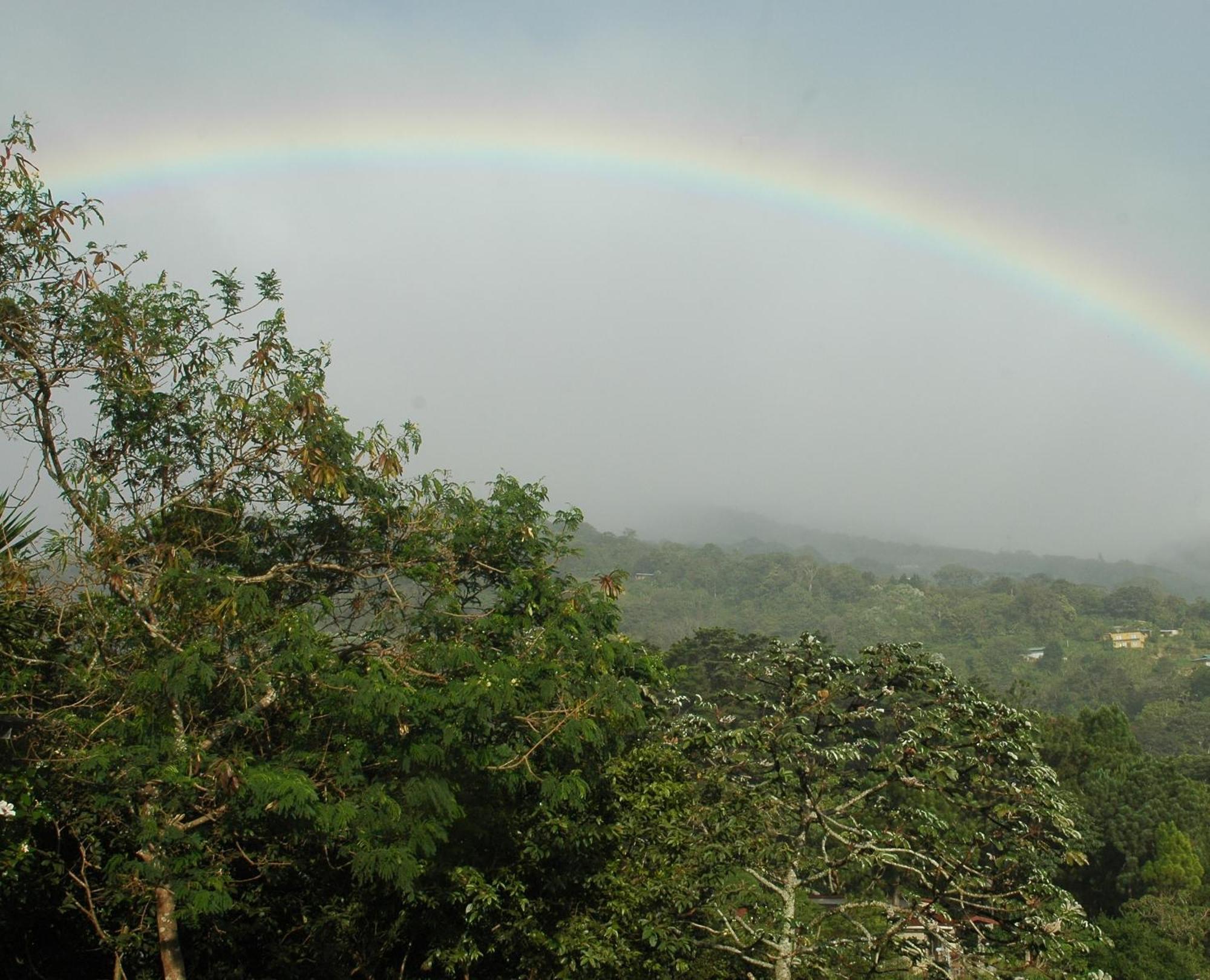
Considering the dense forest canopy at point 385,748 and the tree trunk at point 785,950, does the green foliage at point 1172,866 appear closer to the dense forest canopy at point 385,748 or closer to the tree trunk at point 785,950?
the dense forest canopy at point 385,748

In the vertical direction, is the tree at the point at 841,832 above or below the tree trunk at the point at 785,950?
above

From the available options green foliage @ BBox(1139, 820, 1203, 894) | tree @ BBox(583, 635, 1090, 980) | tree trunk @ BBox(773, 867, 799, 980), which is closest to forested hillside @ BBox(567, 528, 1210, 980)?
green foliage @ BBox(1139, 820, 1203, 894)

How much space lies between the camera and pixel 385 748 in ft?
23.6

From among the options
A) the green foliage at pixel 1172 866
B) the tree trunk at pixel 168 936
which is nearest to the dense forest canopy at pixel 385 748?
the tree trunk at pixel 168 936

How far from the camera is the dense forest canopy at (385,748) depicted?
6891 mm

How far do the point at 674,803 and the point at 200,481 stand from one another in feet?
16.5

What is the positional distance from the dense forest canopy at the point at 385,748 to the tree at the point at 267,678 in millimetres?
33

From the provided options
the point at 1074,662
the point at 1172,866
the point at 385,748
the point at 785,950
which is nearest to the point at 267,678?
the point at 385,748

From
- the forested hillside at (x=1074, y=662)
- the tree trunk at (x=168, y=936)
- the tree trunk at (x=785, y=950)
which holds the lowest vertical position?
the forested hillside at (x=1074, y=662)

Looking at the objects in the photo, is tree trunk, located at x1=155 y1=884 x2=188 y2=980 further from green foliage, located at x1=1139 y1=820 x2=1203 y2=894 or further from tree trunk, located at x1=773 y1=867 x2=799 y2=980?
green foliage, located at x1=1139 y1=820 x2=1203 y2=894

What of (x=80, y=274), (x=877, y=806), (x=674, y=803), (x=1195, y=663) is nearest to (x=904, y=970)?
(x=877, y=806)

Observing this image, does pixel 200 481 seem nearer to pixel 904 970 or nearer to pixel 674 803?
pixel 674 803

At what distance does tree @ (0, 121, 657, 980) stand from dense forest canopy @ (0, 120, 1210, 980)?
33mm

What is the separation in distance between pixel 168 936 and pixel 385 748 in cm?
201
